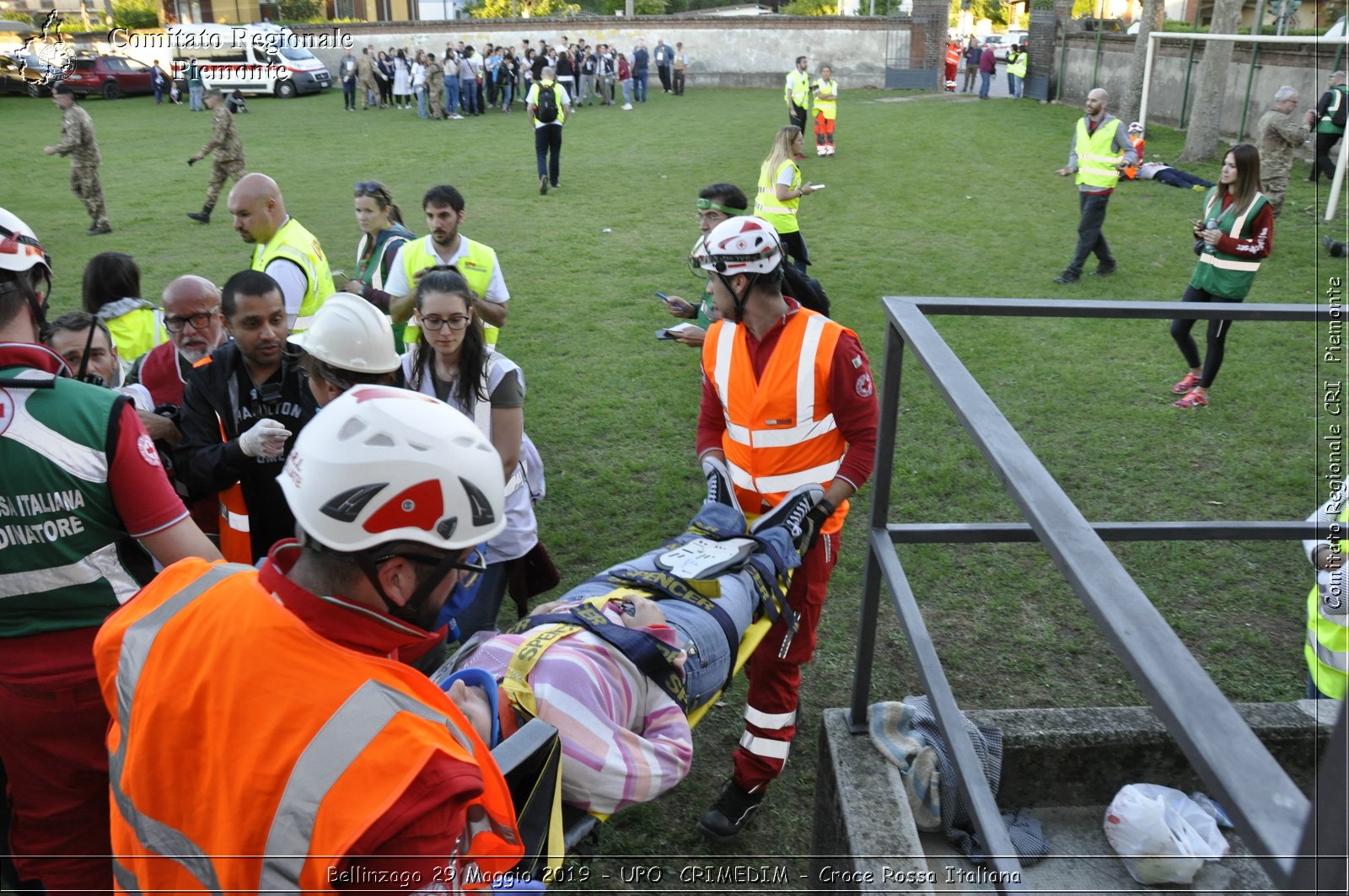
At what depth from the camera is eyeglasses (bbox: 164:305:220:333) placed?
13.7 feet

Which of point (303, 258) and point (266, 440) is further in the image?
point (303, 258)

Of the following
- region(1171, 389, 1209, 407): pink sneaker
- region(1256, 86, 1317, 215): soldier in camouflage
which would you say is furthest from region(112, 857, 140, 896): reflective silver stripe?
region(1256, 86, 1317, 215): soldier in camouflage

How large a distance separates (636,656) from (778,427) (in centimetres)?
123

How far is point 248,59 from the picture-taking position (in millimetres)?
30938

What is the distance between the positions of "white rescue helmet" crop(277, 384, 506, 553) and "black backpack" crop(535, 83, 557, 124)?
1517cm

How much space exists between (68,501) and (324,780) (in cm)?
148

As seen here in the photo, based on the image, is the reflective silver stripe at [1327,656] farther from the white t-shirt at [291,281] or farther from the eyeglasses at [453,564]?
the white t-shirt at [291,281]

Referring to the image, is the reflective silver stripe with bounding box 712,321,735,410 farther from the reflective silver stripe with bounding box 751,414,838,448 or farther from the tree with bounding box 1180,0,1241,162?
the tree with bounding box 1180,0,1241,162

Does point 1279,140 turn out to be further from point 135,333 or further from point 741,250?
point 135,333

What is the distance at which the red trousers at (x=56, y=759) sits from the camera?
8.61 feet

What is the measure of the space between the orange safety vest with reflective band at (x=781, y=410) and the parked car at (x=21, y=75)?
3356cm

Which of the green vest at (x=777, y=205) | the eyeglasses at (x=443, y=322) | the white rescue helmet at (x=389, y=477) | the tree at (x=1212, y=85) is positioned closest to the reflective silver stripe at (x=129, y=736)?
the white rescue helmet at (x=389, y=477)

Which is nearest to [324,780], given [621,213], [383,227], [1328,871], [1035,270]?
[1328,871]

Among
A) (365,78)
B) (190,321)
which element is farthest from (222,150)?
(365,78)
